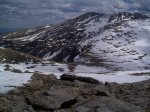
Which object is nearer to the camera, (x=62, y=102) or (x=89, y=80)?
(x=62, y=102)

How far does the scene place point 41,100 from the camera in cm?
2083

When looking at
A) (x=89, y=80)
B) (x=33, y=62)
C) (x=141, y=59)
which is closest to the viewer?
(x=89, y=80)

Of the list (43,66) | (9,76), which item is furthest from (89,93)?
(43,66)

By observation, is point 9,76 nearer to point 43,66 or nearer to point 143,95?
point 143,95

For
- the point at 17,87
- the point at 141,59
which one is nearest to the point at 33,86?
the point at 17,87

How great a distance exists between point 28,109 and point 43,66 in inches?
3465

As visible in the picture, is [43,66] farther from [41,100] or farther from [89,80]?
[41,100]

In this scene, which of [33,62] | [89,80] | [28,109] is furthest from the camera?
[33,62]

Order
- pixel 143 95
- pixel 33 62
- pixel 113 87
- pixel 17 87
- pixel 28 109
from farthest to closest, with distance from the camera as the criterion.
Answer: pixel 33 62 → pixel 113 87 → pixel 143 95 → pixel 17 87 → pixel 28 109

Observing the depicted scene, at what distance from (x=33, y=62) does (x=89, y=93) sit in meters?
95.2

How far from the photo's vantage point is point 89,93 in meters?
25.1

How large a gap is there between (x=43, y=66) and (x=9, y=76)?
78244 millimetres

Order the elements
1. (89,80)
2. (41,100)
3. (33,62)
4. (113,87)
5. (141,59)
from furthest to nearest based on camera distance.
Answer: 1. (141,59)
2. (33,62)
3. (89,80)
4. (113,87)
5. (41,100)

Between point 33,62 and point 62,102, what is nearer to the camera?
point 62,102
